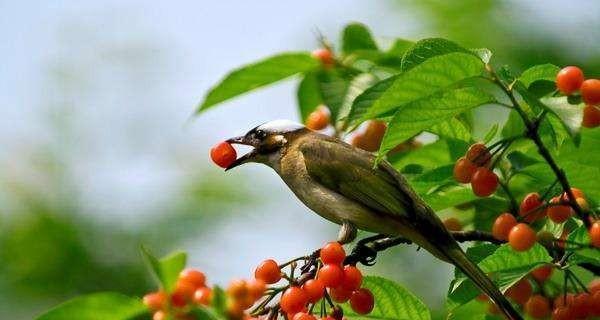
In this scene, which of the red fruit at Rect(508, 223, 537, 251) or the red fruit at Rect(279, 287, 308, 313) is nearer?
the red fruit at Rect(279, 287, 308, 313)

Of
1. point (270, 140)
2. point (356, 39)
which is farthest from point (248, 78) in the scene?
point (270, 140)

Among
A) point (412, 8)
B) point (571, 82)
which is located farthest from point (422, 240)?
point (412, 8)

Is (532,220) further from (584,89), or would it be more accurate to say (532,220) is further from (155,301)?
(155,301)

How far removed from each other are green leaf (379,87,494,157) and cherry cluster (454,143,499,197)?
439 millimetres

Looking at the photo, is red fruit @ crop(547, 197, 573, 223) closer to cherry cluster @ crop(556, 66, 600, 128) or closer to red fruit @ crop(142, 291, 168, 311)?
cherry cluster @ crop(556, 66, 600, 128)

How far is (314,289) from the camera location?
290 cm

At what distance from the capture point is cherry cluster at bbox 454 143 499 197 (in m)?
3.22

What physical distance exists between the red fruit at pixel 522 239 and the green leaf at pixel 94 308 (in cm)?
122

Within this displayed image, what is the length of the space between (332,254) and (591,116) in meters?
0.86

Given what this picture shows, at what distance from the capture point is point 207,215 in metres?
7.89

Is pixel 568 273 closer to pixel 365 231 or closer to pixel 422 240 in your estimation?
pixel 422 240

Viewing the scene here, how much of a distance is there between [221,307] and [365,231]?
2.37 m

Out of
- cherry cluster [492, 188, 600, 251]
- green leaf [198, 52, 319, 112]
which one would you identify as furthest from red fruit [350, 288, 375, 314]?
green leaf [198, 52, 319, 112]

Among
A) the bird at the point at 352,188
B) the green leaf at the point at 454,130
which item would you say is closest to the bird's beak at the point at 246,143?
the bird at the point at 352,188
